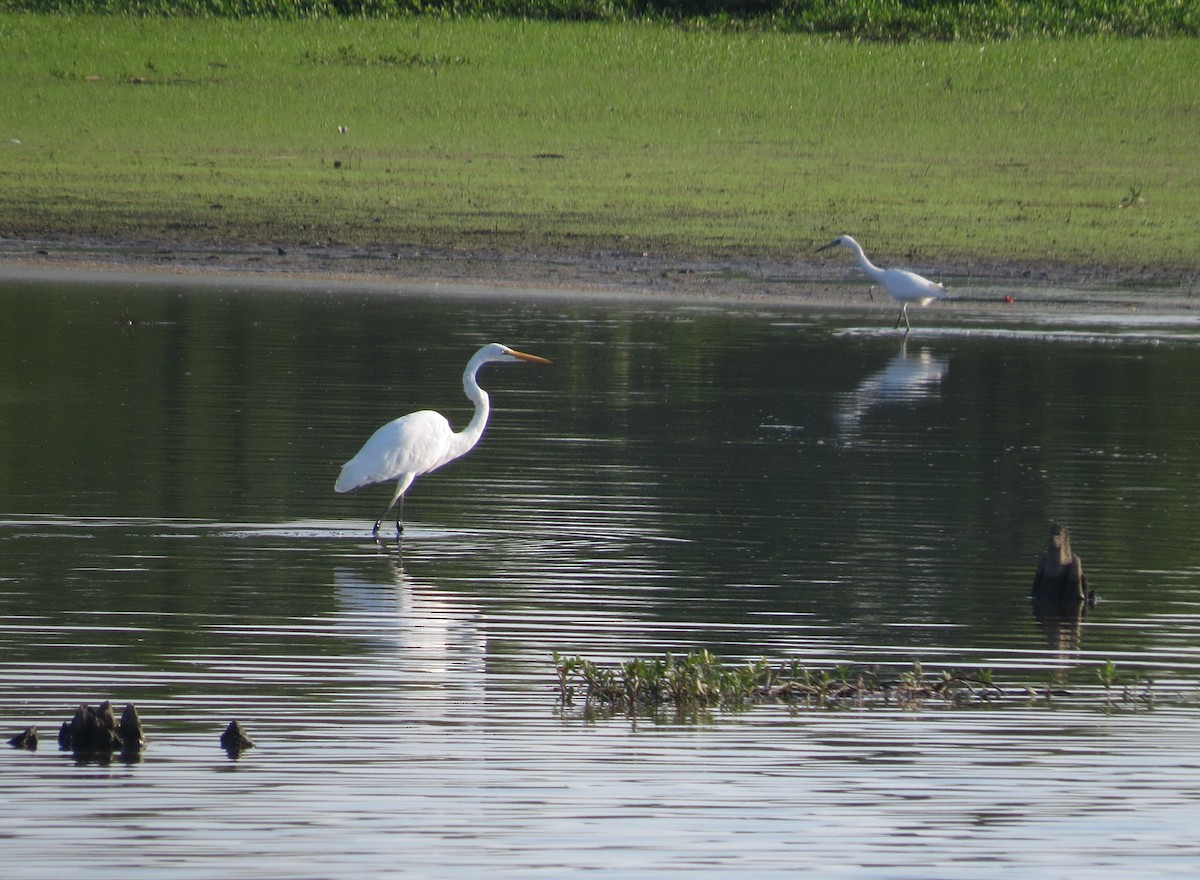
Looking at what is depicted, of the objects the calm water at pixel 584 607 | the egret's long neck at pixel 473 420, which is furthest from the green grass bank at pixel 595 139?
the egret's long neck at pixel 473 420

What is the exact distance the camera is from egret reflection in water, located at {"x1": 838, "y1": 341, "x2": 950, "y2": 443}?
15.8m

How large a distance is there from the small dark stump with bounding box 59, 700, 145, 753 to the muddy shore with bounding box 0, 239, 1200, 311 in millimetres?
17740

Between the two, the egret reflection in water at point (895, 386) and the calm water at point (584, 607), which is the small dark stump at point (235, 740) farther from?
the egret reflection in water at point (895, 386)

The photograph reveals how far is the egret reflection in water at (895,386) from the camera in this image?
1577 cm

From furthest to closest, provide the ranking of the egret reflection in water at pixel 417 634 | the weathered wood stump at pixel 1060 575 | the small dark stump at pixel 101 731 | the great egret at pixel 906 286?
the great egret at pixel 906 286
the weathered wood stump at pixel 1060 575
the egret reflection in water at pixel 417 634
the small dark stump at pixel 101 731

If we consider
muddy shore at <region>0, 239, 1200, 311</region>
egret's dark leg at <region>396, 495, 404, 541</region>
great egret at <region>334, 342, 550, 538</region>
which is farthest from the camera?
muddy shore at <region>0, 239, 1200, 311</region>

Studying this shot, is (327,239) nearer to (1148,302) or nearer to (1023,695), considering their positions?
(1148,302)

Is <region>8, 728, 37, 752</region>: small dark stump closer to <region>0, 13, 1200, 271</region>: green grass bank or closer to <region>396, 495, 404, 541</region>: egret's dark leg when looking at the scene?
<region>396, 495, 404, 541</region>: egret's dark leg

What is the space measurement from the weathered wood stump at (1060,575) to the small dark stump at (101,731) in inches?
175

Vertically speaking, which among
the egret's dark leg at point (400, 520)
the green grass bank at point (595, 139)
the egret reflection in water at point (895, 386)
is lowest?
the egret's dark leg at point (400, 520)

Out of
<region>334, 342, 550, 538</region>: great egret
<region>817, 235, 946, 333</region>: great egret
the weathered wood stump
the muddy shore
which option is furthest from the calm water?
the muddy shore

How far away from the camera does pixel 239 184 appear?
29.9 meters

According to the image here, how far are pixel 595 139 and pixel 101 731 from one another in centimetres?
2637

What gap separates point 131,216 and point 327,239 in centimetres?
305
